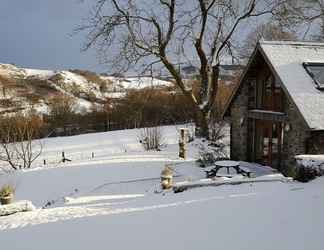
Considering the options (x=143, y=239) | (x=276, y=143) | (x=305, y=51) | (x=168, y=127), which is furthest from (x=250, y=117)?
(x=168, y=127)

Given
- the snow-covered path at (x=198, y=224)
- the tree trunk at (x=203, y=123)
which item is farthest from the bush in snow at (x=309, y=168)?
the tree trunk at (x=203, y=123)

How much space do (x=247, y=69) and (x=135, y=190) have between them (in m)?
6.23

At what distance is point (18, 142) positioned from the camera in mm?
19875

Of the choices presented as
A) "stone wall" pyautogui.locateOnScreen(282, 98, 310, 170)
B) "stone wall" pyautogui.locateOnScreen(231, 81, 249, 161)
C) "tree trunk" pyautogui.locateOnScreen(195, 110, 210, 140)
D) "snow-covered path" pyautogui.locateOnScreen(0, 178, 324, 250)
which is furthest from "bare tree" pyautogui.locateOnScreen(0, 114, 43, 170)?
"stone wall" pyautogui.locateOnScreen(282, 98, 310, 170)

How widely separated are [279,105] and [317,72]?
67.4 inches

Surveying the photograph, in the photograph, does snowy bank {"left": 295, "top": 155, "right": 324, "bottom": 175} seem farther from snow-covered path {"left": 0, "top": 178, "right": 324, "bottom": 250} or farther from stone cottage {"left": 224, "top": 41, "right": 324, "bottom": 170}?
stone cottage {"left": 224, "top": 41, "right": 324, "bottom": 170}

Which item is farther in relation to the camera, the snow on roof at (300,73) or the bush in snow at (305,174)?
the snow on roof at (300,73)

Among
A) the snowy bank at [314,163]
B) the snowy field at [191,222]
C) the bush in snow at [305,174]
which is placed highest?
the snowy bank at [314,163]

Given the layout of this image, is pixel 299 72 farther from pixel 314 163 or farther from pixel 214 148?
Answer: pixel 214 148

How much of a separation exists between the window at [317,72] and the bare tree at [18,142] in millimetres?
14328

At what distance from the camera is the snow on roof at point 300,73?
9625 mm

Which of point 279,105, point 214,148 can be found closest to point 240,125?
point 279,105

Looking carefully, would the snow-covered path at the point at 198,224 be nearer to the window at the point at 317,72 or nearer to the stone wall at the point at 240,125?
the window at the point at 317,72

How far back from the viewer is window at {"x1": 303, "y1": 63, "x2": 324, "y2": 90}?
10539mm
